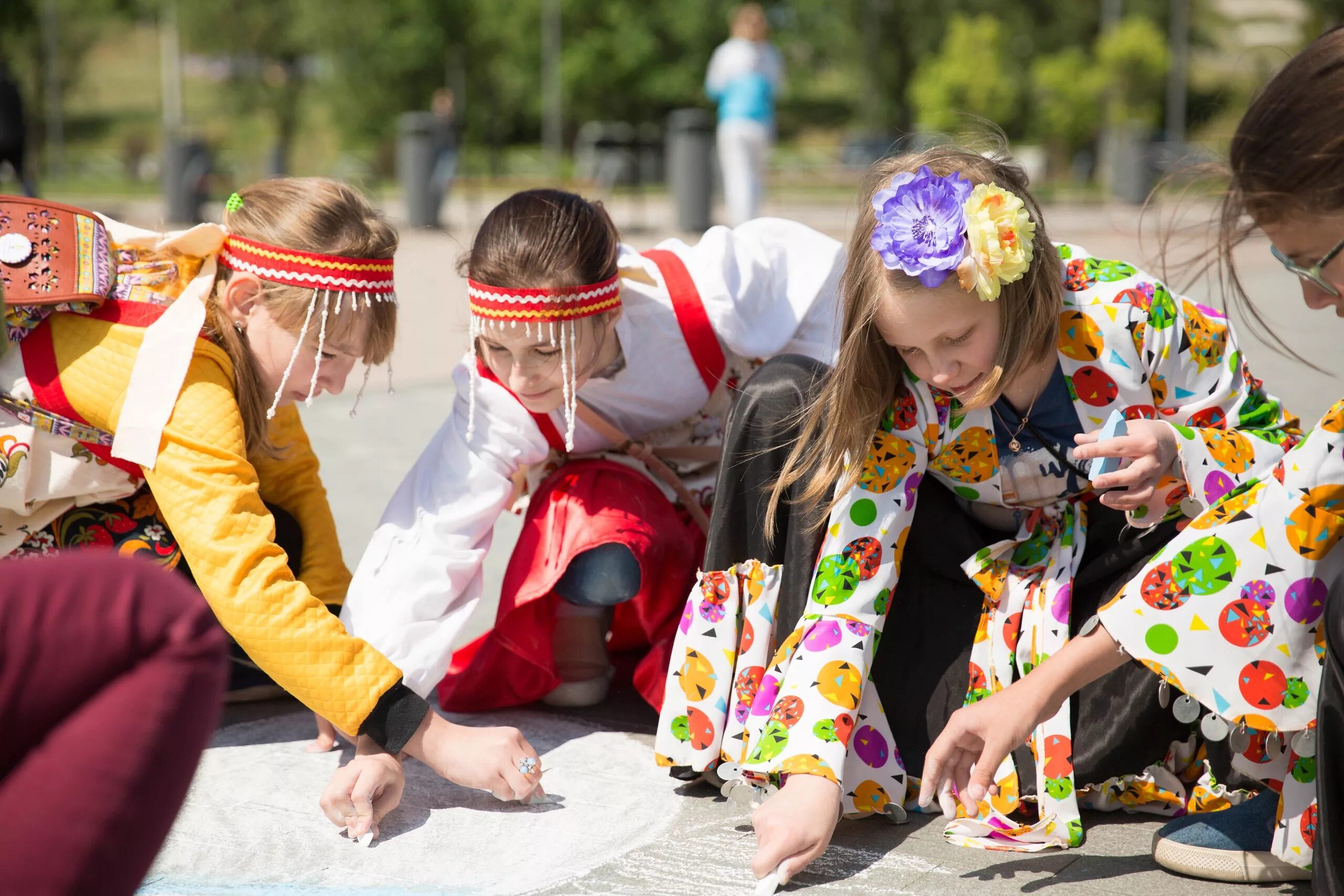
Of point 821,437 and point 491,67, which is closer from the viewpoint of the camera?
point 821,437

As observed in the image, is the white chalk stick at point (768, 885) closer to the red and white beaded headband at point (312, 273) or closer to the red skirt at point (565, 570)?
the red skirt at point (565, 570)

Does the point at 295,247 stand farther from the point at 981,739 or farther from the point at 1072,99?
the point at 1072,99

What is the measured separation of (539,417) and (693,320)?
33 cm

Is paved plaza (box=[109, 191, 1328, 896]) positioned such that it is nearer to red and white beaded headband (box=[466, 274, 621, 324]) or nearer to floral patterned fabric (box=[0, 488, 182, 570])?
floral patterned fabric (box=[0, 488, 182, 570])

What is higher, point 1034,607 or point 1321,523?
point 1321,523

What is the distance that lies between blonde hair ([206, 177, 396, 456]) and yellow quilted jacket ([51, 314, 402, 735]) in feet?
0.18

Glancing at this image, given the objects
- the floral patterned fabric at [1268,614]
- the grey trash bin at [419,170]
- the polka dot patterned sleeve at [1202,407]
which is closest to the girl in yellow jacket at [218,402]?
the floral patterned fabric at [1268,614]

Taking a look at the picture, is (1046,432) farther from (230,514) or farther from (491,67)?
(491,67)

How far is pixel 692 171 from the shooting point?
11.0m

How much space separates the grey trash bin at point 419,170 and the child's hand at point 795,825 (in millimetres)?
10780

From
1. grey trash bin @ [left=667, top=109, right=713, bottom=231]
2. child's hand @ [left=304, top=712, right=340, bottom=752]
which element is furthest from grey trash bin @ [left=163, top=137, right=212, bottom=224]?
child's hand @ [left=304, top=712, right=340, bottom=752]

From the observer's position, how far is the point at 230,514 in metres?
1.82

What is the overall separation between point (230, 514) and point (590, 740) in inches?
26.8

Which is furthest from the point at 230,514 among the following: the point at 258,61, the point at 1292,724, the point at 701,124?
the point at 258,61
